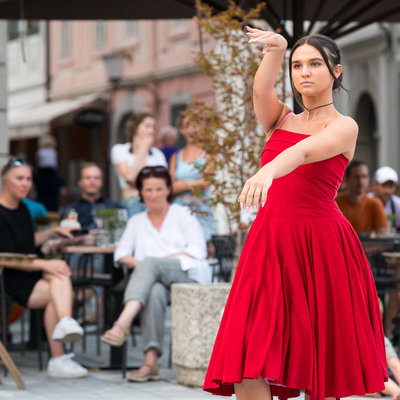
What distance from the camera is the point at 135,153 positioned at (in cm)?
1024

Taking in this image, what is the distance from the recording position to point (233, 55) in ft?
22.2

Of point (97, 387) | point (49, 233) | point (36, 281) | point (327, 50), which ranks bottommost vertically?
point (97, 387)

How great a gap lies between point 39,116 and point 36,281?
23.2 m

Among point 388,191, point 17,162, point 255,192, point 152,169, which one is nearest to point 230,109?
point 152,169


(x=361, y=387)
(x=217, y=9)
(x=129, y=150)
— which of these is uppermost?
(x=217, y=9)

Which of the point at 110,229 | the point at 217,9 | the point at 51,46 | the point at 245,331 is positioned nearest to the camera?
the point at 245,331

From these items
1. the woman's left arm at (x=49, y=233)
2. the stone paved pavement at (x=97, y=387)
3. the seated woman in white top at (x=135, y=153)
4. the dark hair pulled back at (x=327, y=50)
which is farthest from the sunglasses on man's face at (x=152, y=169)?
the dark hair pulled back at (x=327, y=50)

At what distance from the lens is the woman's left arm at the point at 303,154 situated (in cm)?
359

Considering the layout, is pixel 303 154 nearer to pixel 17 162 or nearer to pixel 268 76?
pixel 268 76

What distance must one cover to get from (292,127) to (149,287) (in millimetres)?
3468

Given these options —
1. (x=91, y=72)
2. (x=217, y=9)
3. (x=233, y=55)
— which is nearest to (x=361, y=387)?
(x=233, y=55)

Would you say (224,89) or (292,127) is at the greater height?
(224,89)

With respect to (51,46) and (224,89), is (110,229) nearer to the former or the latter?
(224,89)

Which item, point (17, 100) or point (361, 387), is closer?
point (361, 387)
